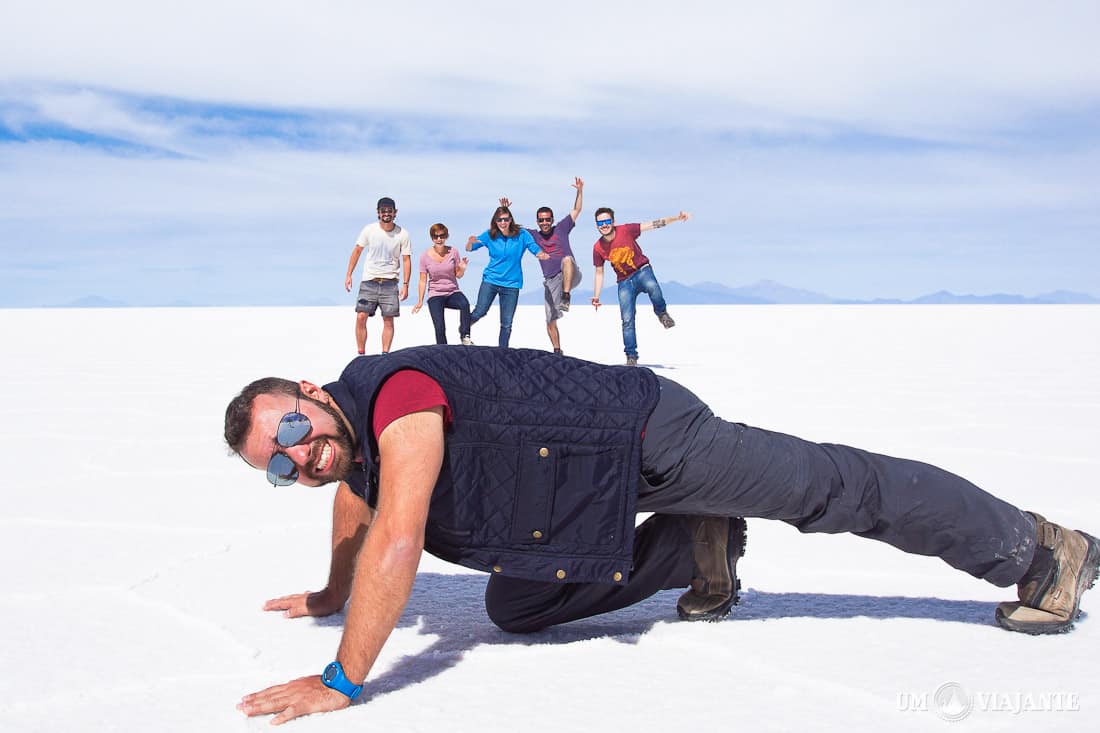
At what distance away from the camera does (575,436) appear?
212 cm

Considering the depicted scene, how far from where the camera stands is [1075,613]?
236 cm

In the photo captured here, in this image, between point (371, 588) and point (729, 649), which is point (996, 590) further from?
point (371, 588)

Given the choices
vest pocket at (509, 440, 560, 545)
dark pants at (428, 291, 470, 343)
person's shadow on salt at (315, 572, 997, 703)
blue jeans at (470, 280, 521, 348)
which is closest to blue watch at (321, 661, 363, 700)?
person's shadow on salt at (315, 572, 997, 703)

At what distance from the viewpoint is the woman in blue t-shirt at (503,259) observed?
28.9ft

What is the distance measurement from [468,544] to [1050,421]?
14.9ft

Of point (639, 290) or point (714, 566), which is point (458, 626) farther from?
point (639, 290)

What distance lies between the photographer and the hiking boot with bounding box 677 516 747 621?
8.14 ft

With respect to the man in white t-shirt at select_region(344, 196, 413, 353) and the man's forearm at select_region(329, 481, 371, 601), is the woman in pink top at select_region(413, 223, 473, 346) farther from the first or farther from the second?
the man's forearm at select_region(329, 481, 371, 601)


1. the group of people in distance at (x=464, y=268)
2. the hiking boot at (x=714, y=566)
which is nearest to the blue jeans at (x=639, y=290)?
the group of people in distance at (x=464, y=268)

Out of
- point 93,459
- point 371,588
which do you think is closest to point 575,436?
point 371,588

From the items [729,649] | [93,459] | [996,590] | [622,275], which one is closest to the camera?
[729,649]

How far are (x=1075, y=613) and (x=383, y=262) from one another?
6.97 m

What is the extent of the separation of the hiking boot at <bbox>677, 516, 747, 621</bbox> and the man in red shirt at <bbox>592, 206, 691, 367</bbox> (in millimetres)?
5762

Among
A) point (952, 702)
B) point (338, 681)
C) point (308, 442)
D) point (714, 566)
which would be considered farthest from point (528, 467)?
point (952, 702)
